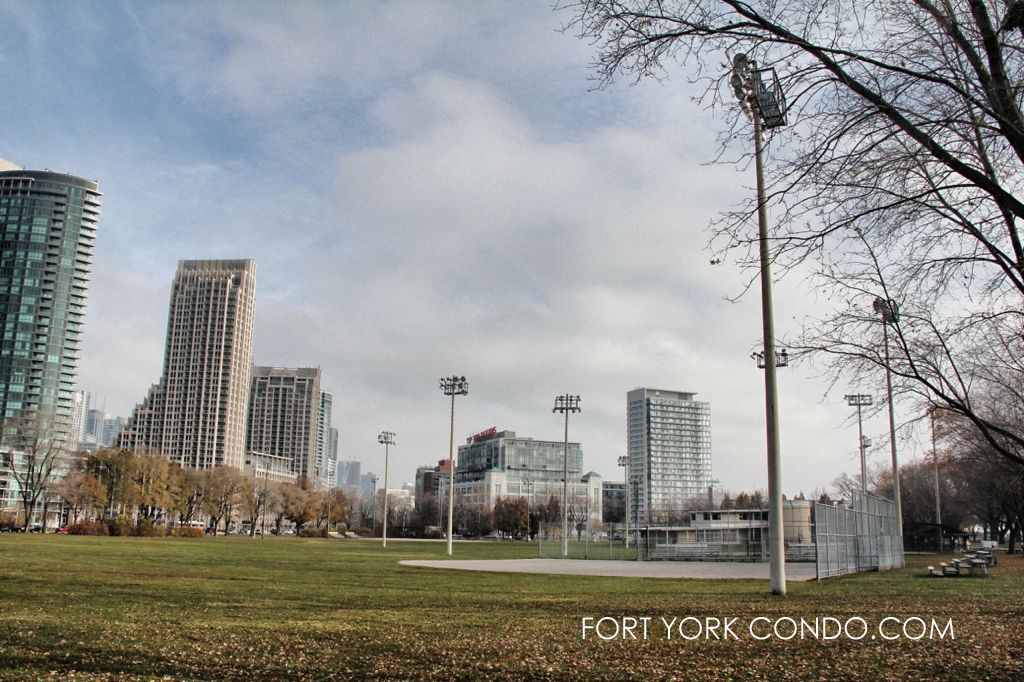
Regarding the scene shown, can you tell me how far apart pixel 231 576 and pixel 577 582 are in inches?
424

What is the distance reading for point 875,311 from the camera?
39.6 ft

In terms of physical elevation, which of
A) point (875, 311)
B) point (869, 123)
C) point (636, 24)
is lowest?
point (875, 311)

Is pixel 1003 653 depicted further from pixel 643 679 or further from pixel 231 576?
pixel 231 576

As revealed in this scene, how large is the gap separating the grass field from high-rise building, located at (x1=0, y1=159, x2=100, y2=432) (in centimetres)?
18017

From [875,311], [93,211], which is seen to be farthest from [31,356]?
[875,311]

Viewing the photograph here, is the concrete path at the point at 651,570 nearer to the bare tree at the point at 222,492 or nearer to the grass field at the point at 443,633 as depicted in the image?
the grass field at the point at 443,633

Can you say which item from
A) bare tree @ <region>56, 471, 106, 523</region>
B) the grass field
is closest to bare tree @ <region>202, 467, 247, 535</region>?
bare tree @ <region>56, 471, 106, 523</region>

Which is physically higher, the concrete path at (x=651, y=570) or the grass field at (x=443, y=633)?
the grass field at (x=443, y=633)

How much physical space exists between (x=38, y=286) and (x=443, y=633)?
197 meters

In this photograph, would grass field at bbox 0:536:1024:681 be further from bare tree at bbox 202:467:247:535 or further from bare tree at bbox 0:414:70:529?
bare tree at bbox 202:467:247:535

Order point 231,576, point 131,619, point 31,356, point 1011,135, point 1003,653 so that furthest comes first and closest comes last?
point 31,356
point 231,576
point 131,619
point 1003,653
point 1011,135

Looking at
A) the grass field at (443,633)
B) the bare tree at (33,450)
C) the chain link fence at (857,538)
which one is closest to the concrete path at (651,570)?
the chain link fence at (857,538)

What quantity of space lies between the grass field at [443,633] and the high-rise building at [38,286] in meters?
180

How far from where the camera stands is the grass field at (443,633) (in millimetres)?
8484
